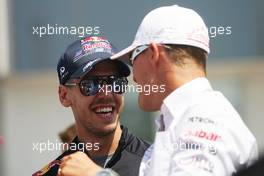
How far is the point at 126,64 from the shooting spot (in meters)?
1.66

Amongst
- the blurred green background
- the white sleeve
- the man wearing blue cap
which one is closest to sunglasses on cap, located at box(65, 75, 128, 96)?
the man wearing blue cap

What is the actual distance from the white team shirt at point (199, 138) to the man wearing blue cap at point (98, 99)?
0.34 meters

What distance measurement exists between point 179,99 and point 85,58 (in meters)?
0.41

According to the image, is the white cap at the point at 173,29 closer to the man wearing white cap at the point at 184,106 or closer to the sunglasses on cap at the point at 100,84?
the man wearing white cap at the point at 184,106

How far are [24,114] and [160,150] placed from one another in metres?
4.06

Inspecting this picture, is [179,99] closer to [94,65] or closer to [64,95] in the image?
[94,65]

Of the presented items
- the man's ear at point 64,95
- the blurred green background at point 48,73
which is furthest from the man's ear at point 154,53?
the blurred green background at point 48,73

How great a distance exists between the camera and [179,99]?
1.31m

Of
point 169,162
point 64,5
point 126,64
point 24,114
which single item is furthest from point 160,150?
point 24,114

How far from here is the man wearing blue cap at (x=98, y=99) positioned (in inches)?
65.5

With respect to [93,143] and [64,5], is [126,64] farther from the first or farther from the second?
[64,5]

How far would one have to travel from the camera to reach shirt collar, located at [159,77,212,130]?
1308 millimetres

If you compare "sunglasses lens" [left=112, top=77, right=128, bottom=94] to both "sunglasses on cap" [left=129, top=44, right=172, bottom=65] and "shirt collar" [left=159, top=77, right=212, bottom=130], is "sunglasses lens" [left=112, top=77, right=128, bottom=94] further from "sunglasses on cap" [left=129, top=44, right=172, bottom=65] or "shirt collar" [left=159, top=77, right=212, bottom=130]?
"shirt collar" [left=159, top=77, right=212, bottom=130]

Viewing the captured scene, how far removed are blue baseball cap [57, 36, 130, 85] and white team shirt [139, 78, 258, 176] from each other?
371 mm
